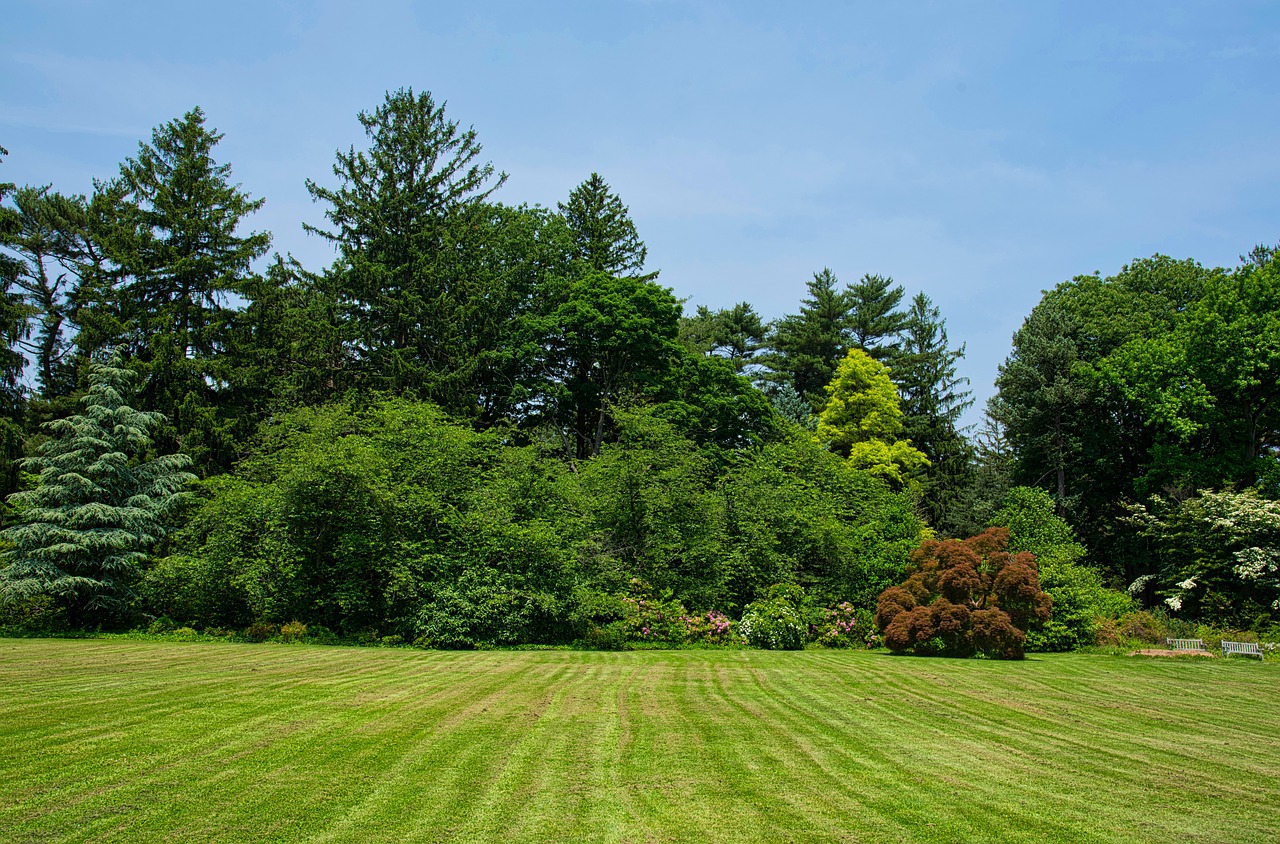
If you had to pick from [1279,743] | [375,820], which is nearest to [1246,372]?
[1279,743]

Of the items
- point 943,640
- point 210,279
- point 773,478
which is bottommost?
point 943,640

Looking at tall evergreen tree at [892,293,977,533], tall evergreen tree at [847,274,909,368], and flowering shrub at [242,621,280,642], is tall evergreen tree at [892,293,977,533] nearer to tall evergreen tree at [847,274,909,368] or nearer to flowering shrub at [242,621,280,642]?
tall evergreen tree at [847,274,909,368]

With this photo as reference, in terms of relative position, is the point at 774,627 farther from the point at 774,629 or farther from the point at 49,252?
the point at 49,252

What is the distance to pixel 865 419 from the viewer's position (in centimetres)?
4009

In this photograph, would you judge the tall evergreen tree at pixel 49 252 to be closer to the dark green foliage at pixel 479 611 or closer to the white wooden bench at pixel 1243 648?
the dark green foliage at pixel 479 611

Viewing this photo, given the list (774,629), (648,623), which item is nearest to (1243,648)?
(774,629)

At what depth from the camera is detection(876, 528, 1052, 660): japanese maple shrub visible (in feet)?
58.8

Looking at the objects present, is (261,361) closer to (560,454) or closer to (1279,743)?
(560,454)

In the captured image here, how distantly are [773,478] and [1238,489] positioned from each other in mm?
17348

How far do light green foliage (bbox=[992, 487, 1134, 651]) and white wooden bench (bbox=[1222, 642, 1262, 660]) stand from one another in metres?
2.74

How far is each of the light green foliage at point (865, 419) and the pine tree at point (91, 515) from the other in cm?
2870

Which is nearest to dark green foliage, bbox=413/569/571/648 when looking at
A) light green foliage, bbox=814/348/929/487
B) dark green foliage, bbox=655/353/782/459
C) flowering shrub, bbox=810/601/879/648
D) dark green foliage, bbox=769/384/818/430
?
flowering shrub, bbox=810/601/879/648

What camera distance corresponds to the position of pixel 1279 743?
8.48 metres

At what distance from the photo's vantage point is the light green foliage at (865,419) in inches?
1560
